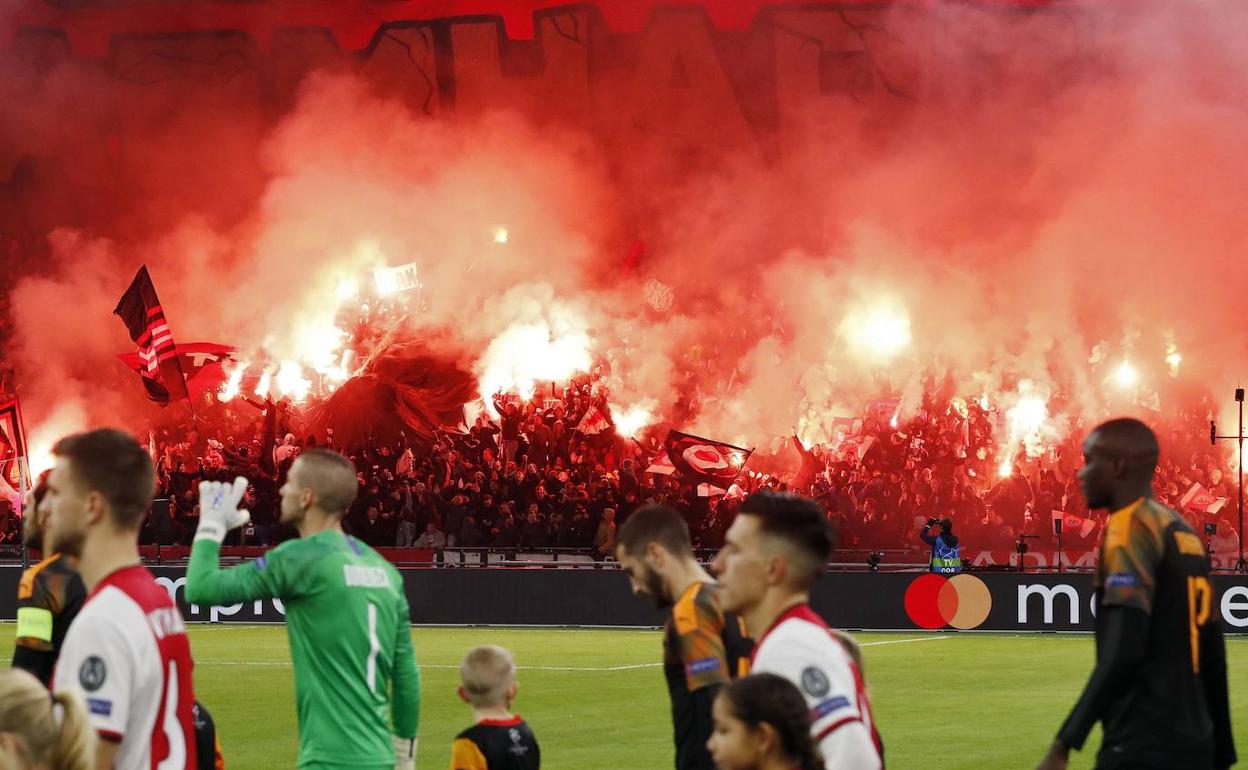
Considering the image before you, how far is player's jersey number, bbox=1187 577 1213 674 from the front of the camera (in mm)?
6660

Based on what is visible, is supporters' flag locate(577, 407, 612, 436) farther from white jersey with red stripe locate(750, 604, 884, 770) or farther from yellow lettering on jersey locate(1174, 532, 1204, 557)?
white jersey with red stripe locate(750, 604, 884, 770)

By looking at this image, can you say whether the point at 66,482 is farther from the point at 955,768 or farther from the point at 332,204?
the point at 332,204

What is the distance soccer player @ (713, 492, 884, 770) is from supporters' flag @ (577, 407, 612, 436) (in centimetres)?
4098

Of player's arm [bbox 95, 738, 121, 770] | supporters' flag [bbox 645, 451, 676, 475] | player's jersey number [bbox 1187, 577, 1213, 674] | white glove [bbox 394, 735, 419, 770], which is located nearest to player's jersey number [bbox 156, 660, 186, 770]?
player's arm [bbox 95, 738, 121, 770]

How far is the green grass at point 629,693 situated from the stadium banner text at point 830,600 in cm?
66

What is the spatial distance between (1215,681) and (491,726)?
2975 mm

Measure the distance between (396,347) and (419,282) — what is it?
233 centimetres

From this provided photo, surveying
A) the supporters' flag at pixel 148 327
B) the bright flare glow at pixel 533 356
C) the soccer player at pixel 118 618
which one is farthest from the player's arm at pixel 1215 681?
the bright flare glow at pixel 533 356

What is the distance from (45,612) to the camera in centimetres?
736

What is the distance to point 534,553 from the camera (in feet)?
109

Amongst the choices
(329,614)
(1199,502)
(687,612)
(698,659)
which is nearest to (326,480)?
(329,614)

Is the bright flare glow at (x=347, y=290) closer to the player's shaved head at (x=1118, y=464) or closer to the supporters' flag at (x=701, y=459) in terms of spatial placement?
the supporters' flag at (x=701, y=459)

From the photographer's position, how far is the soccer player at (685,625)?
6547 millimetres

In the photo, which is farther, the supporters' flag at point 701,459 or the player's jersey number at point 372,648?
the supporters' flag at point 701,459
